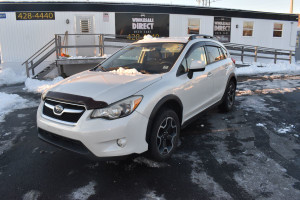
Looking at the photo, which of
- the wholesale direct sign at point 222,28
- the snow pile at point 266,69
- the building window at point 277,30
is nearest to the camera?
the snow pile at point 266,69

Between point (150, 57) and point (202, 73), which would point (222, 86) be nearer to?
point (202, 73)

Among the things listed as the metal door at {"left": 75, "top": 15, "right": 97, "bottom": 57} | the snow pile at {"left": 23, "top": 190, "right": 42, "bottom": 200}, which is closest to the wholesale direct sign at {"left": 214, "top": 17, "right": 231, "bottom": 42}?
the metal door at {"left": 75, "top": 15, "right": 97, "bottom": 57}

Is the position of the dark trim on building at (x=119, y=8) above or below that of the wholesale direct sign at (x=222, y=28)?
above

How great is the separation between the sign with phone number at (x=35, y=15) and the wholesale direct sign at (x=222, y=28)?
10.0 metres

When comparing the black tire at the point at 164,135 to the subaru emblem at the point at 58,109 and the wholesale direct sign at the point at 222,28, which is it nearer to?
the subaru emblem at the point at 58,109

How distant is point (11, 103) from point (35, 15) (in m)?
8.11

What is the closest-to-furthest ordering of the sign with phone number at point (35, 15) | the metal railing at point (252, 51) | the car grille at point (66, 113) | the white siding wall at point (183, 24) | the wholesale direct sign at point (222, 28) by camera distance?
1. the car grille at point (66, 113)
2. the sign with phone number at point (35, 15)
3. the white siding wall at point (183, 24)
4. the metal railing at point (252, 51)
5. the wholesale direct sign at point (222, 28)

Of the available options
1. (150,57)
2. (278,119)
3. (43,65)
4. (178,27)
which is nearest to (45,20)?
(43,65)

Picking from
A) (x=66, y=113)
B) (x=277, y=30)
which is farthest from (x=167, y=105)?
(x=277, y=30)

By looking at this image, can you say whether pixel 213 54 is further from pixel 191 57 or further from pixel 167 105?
pixel 167 105

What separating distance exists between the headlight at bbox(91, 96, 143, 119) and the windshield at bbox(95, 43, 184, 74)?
949 mm

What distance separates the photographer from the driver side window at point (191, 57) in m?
3.91

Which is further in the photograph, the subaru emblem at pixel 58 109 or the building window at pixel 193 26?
the building window at pixel 193 26

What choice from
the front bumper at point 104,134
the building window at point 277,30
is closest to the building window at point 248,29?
the building window at point 277,30
